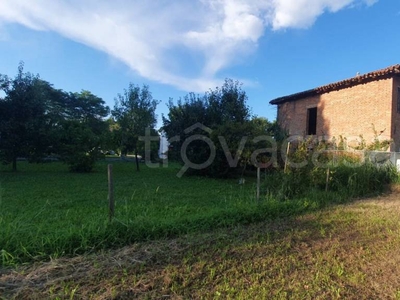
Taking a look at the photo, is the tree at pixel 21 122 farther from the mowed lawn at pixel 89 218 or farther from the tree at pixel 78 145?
the mowed lawn at pixel 89 218

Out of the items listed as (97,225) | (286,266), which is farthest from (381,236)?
(97,225)

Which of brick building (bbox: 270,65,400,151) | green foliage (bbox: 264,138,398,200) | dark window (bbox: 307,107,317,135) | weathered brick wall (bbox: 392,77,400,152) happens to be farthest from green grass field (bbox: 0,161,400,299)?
dark window (bbox: 307,107,317,135)

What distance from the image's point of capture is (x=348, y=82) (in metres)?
12.0

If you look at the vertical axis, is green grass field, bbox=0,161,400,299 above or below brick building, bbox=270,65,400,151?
below

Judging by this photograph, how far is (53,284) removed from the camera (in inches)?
89.4

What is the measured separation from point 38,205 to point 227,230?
385 centimetres

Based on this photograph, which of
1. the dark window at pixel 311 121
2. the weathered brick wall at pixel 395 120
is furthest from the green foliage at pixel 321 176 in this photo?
the dark window at pixel 311 121

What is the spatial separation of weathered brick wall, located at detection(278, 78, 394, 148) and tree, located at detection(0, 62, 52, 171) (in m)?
13.5

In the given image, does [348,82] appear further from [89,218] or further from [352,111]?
[89,218]

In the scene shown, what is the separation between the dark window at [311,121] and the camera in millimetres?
14575

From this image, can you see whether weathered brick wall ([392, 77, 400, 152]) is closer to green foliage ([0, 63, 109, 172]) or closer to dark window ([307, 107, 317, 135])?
dark window ([307, 107, 317, 135])

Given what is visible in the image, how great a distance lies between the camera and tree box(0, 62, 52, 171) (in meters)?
10.9

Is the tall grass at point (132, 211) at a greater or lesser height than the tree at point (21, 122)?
lesser

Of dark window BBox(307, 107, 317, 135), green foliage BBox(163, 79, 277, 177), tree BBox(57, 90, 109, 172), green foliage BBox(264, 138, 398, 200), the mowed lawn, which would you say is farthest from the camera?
dark window BBox(307, 107, 317, 135)
